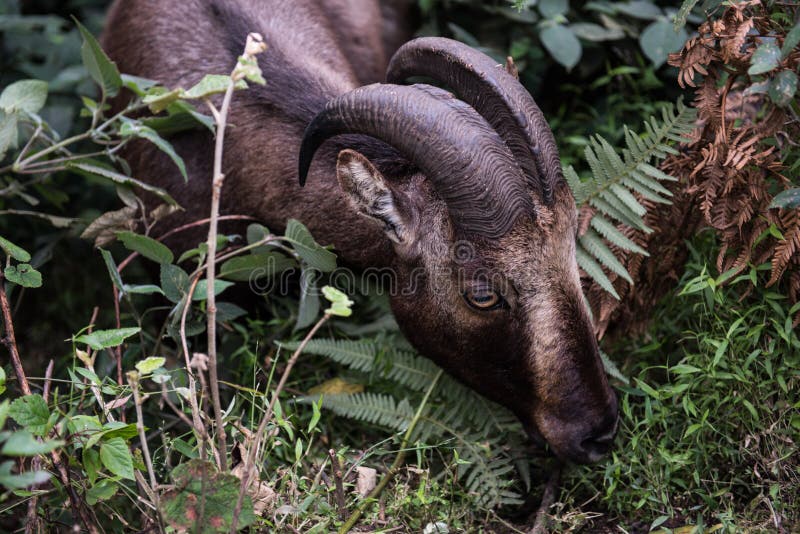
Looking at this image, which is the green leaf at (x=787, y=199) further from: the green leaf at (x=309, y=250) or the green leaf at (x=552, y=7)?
the green leaf at (x=552, y=7)

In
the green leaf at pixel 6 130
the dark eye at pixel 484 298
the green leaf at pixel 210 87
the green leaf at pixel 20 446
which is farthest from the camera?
the green leaf at pixel 6 130

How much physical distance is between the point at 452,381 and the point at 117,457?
5.55 ft

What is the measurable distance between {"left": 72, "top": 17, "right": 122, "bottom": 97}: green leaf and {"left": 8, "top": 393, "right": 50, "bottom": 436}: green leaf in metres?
1.71

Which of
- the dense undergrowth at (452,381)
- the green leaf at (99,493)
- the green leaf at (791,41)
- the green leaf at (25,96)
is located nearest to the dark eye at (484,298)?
the dense undergrowth at (452,381)

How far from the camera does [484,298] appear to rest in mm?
3770

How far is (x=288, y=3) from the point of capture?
17.0ft

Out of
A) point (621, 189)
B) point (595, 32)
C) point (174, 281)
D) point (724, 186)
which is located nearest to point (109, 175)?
point (174, 281)

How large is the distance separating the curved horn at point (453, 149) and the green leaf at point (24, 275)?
1.47 m

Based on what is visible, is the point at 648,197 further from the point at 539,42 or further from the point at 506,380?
the point at 539,42

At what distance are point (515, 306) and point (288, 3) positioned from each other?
2.50 m

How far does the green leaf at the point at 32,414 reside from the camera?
117 inches

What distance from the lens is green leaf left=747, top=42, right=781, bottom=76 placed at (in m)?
3.42

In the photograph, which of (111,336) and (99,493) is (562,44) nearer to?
(111,336)

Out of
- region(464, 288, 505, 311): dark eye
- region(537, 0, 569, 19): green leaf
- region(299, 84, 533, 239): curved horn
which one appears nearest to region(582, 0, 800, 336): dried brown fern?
region(464, 288, 505, 311): dark eye
